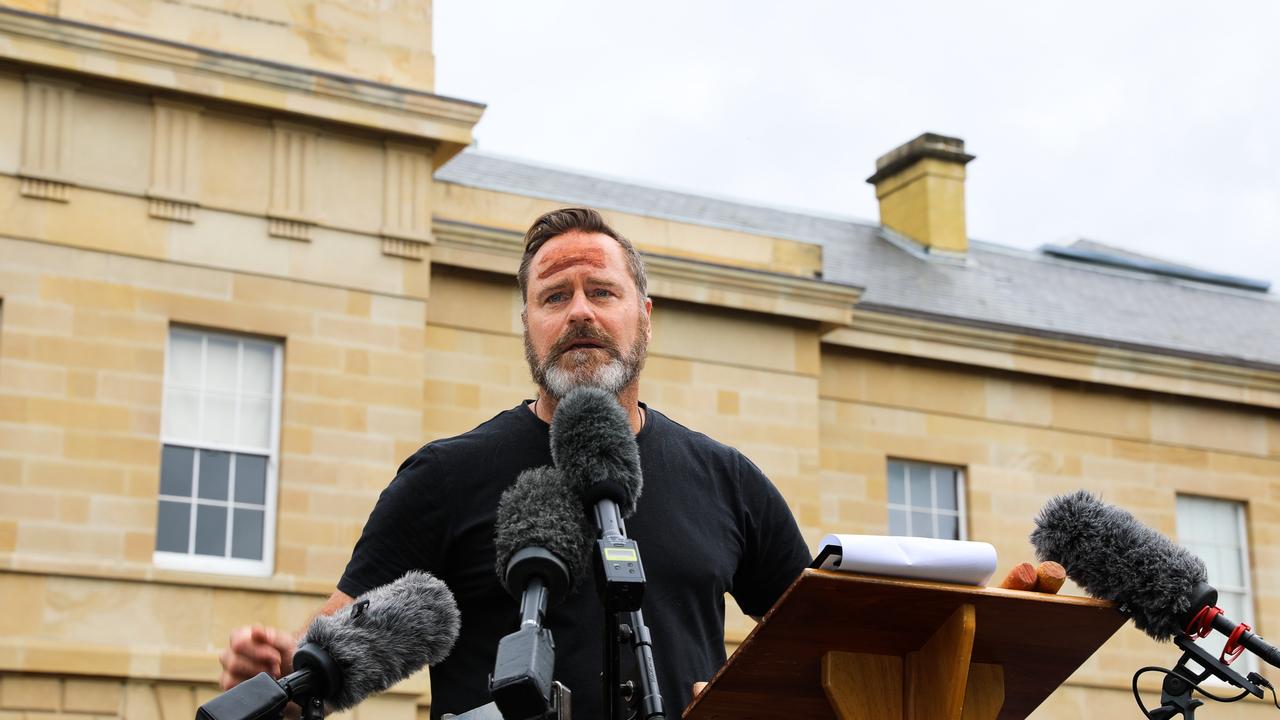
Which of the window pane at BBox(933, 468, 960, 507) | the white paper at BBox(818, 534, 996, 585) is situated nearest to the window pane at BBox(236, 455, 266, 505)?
the window pane at BBox(933, 468, 960, 507)

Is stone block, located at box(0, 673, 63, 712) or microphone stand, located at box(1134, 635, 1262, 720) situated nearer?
microphone stand, located at box(1134, 635, 1262, 720)

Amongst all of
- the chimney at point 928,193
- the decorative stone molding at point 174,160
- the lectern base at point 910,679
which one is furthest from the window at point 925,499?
the lectern base at point 910,679

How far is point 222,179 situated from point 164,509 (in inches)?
117

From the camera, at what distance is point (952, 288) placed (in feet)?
71.9

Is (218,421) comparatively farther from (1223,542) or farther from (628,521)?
(1223,542)

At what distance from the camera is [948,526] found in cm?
1966

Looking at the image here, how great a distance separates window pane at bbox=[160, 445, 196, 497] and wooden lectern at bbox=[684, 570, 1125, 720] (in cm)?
1222

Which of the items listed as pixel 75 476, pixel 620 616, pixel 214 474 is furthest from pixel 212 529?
pixel 620 616

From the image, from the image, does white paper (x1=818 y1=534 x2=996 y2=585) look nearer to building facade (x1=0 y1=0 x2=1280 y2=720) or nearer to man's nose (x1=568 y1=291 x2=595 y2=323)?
man's nose (x1=568 y1=291 x2=595 y2=323)

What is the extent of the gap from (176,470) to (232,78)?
3475 millimetres

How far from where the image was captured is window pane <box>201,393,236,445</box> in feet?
49.9

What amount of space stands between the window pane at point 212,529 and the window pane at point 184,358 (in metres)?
1.11

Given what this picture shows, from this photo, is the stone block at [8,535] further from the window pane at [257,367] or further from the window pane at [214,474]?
the window pane at [257,367]

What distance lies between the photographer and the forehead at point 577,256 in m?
4.40
